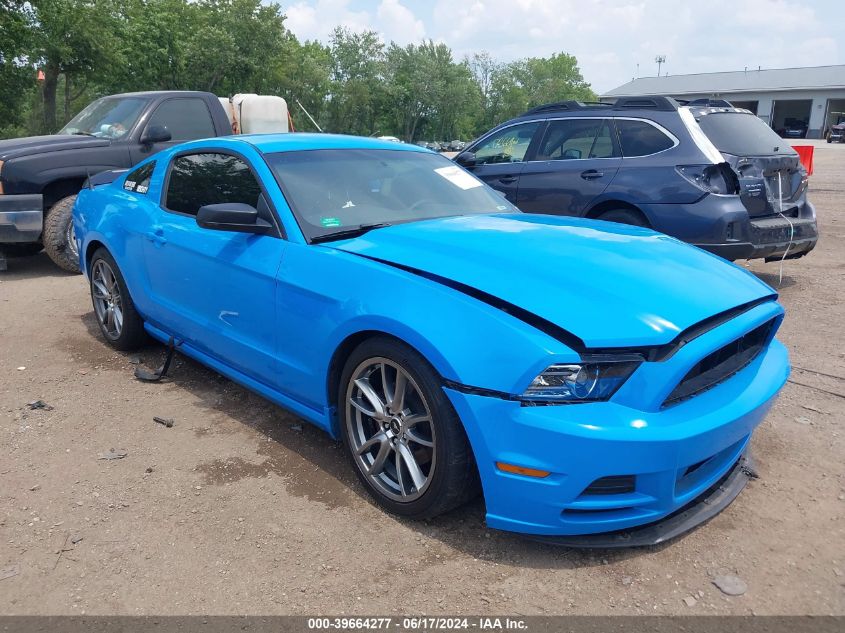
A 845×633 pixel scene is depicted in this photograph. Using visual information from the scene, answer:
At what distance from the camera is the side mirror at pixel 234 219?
343cm

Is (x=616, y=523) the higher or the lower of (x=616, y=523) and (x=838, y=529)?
the higher

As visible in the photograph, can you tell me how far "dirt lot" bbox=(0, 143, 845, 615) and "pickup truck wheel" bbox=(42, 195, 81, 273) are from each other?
3777mm

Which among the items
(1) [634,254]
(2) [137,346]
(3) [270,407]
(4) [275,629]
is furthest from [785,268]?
Result: (4) [275,629]

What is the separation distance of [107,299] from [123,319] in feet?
1.16

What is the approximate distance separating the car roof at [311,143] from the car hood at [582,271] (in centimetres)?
86

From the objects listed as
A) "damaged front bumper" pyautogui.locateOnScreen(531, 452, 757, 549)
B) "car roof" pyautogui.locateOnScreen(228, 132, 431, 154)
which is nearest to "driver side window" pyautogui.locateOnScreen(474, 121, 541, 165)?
"car roof" pyautogui.locateOnScreen(228, 132, 431, 154)

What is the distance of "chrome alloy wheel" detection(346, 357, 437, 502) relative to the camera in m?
2.82

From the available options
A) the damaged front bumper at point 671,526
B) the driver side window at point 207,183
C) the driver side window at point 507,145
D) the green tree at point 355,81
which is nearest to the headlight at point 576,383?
the damaged front bumper at point 671,526

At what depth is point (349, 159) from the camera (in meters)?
3.94

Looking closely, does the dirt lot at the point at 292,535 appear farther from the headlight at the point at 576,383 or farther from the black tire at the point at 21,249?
the black tire at the point at 21,249

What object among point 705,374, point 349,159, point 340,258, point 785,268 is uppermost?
point 349,159

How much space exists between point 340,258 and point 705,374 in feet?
5.33

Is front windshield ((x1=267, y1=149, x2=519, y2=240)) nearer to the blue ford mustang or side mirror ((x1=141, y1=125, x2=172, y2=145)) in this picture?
the blue ford mustang

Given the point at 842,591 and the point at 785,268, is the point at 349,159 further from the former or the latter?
the point at 785,268
